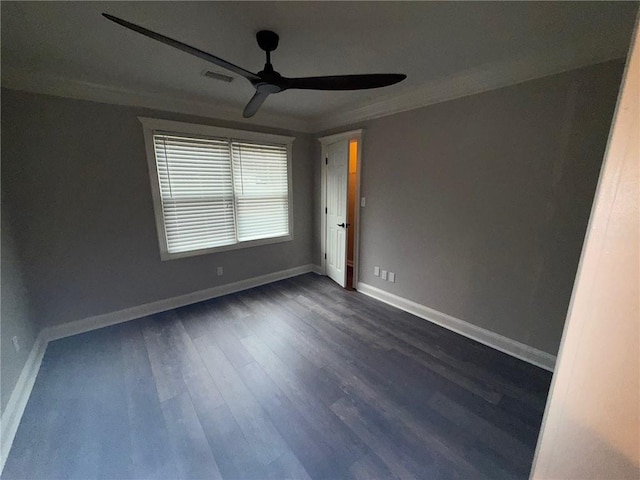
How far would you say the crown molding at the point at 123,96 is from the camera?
210 cm

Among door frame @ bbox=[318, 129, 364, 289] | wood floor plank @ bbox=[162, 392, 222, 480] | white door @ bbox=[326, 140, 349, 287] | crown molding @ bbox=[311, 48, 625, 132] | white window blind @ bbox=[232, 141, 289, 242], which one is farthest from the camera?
white door @ bbox=[326, 140, 349, 287]

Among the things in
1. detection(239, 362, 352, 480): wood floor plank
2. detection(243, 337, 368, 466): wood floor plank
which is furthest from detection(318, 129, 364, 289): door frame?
detection(239, 362, 352, 480): wood floor plank

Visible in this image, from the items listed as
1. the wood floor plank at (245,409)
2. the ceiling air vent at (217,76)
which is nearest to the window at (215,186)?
the ceiling air vent at (217,76)

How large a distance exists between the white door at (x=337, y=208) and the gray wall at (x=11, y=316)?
316cm

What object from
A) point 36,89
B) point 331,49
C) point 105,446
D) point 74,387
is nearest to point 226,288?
point 74,387

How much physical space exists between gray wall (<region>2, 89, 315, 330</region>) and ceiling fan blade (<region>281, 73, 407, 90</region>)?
1906 mm

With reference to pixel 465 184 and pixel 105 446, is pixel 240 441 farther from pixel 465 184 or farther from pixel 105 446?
pixel 465 184

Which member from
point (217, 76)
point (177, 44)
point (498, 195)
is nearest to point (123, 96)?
point (217, 76)

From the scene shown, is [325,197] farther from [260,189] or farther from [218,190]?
[218,190]

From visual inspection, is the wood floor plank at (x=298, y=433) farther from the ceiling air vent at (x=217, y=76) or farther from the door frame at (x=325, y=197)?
the ceiling air vent at (x=217, y=76)

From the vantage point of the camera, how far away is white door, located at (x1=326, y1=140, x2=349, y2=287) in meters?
3.56

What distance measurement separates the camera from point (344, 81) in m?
1.63

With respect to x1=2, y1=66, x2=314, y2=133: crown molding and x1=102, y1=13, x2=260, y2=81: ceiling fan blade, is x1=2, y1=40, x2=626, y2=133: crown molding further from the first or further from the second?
x1=102, y1=13, x2=260, y2=81: ceiling fan blade

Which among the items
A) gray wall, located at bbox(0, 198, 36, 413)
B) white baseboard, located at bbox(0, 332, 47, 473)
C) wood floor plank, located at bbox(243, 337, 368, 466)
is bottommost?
wood floor plank, located at bbox(243, 337, 368, 466)
